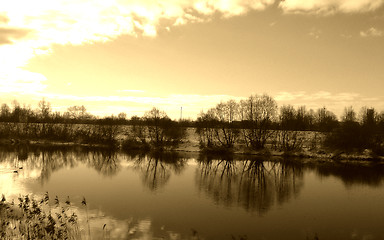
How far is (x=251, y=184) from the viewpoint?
32156 mm

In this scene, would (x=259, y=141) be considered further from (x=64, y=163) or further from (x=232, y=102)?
(x=64, y=163)

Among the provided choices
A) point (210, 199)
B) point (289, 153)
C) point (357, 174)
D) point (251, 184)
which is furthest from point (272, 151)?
point (210, 199)

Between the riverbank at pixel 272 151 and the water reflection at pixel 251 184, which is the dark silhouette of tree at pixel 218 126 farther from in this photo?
the water reflection at pixel 251 184

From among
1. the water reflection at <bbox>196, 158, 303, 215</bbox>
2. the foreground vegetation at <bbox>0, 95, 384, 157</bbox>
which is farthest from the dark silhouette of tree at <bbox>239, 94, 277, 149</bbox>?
the water reflection at <bbox>196, 158, 303, 215</bbox>

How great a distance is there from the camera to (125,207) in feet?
70.3

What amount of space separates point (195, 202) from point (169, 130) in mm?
49895

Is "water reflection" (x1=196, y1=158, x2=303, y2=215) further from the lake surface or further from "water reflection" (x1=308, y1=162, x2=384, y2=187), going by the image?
"water reflection" (x1=308, y1=162, x2=384, y2=187)

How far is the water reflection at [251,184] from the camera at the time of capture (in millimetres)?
24453

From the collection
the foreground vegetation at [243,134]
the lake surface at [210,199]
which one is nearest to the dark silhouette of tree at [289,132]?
the foreground vegetation at [243,134]

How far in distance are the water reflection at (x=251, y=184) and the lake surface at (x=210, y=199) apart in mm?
82

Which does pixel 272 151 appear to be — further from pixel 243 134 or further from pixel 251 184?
pixel 251 184

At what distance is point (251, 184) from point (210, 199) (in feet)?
29.0

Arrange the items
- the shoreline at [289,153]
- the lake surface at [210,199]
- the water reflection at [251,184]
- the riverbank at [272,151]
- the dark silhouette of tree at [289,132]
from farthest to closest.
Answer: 1. the dark silhouette of tree at [289,132]
2. the riverbank at [272,151]
3. the shoreline at [289,153]
4. the water reflection at [251,184]
5. the lake surface at [210,199]

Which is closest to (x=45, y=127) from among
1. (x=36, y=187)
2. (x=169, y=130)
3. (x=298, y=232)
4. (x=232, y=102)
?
(x=169, y=130)
